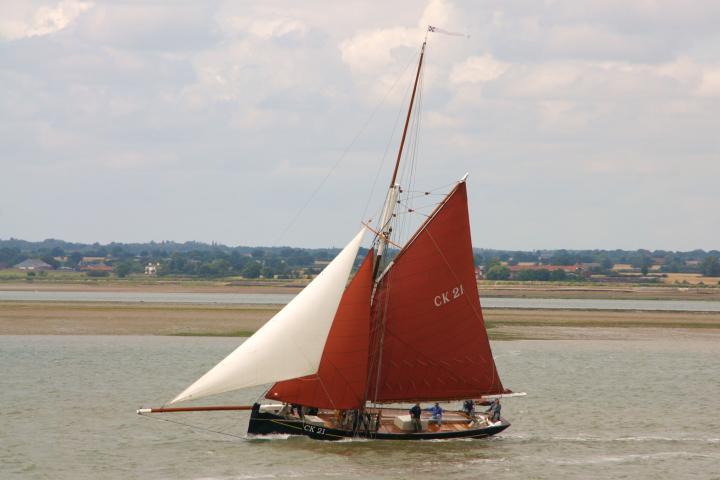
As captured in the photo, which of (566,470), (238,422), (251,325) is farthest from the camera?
(251,325)

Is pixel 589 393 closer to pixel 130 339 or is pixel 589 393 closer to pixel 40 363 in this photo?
pixel 40 363

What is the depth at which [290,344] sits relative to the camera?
43.3m

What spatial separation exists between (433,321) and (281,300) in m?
99.7

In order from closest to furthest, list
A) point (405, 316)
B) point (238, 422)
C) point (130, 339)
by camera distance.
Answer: point (405, 316) < point (238, 422) < point (130, 339)

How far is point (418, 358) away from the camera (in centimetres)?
4622

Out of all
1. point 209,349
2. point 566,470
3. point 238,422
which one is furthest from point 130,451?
point 209,349

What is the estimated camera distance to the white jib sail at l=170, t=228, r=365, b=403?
1663 inches

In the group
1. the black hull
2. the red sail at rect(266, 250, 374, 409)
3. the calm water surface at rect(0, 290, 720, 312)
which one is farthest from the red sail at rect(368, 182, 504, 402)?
the calm water surface at rect(0, 290, 720, 312)

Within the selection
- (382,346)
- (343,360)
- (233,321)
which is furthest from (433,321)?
(233,321)

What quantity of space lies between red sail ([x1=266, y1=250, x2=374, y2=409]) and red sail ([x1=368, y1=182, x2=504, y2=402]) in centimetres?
106

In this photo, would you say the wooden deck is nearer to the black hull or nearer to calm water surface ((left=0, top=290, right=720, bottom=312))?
the black hull

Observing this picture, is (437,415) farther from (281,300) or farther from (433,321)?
(281,300)

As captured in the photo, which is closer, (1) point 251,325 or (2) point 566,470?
(2) point 566,470

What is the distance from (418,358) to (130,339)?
141 ft
